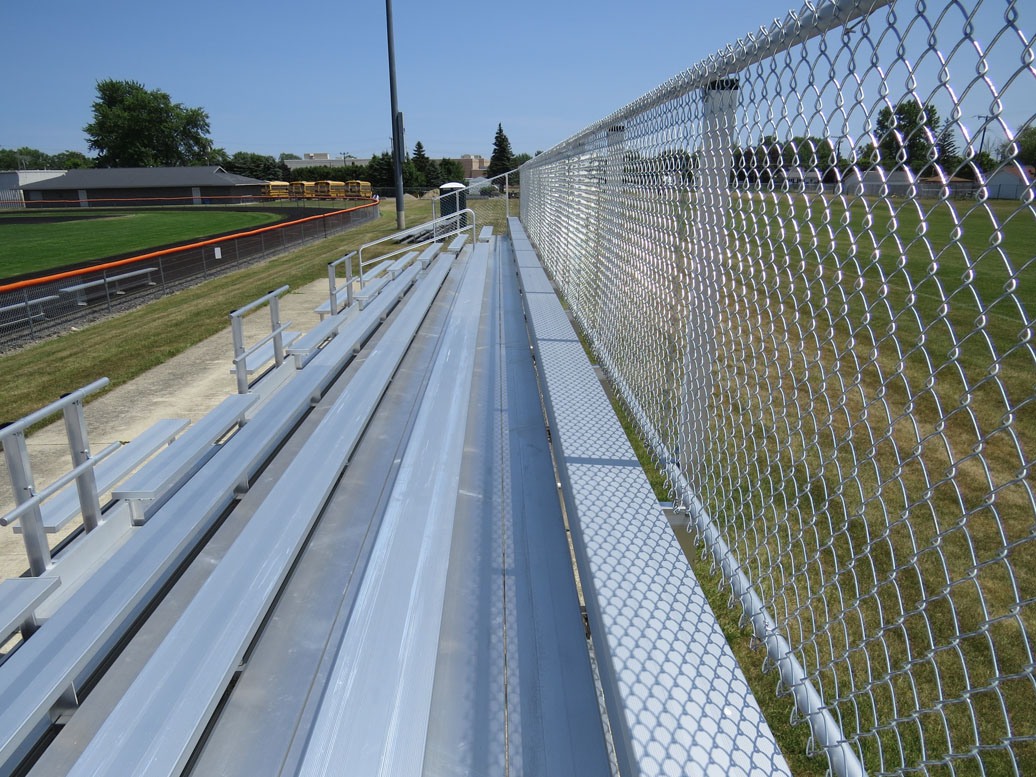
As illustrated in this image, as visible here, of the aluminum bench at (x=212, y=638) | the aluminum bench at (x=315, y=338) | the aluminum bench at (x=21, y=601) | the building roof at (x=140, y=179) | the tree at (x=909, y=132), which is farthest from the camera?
the building roof at (x=140, y=179)

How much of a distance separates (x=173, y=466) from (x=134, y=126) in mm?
115643

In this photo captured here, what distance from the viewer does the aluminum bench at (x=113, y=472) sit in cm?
291

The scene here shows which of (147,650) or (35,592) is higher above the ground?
(35,592)

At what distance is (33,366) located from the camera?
8.62 m

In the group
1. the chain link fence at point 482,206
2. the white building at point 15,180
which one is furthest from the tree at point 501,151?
the chain link fence at point 482,206

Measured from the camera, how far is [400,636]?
218cm

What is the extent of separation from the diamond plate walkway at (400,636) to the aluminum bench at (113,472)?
343mm

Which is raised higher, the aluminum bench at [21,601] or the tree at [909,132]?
the tree at [909,132]

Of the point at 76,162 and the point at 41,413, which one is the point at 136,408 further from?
the point at 76,162

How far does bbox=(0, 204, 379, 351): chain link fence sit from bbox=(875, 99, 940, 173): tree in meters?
10.9

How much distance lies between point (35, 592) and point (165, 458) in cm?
116

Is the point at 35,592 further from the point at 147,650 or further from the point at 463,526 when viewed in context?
the point at 463,526

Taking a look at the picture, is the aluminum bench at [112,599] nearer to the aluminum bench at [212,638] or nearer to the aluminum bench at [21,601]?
the aluminum bench at [21,601]

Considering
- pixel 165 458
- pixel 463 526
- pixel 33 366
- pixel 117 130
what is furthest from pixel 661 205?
pixel 117 130
